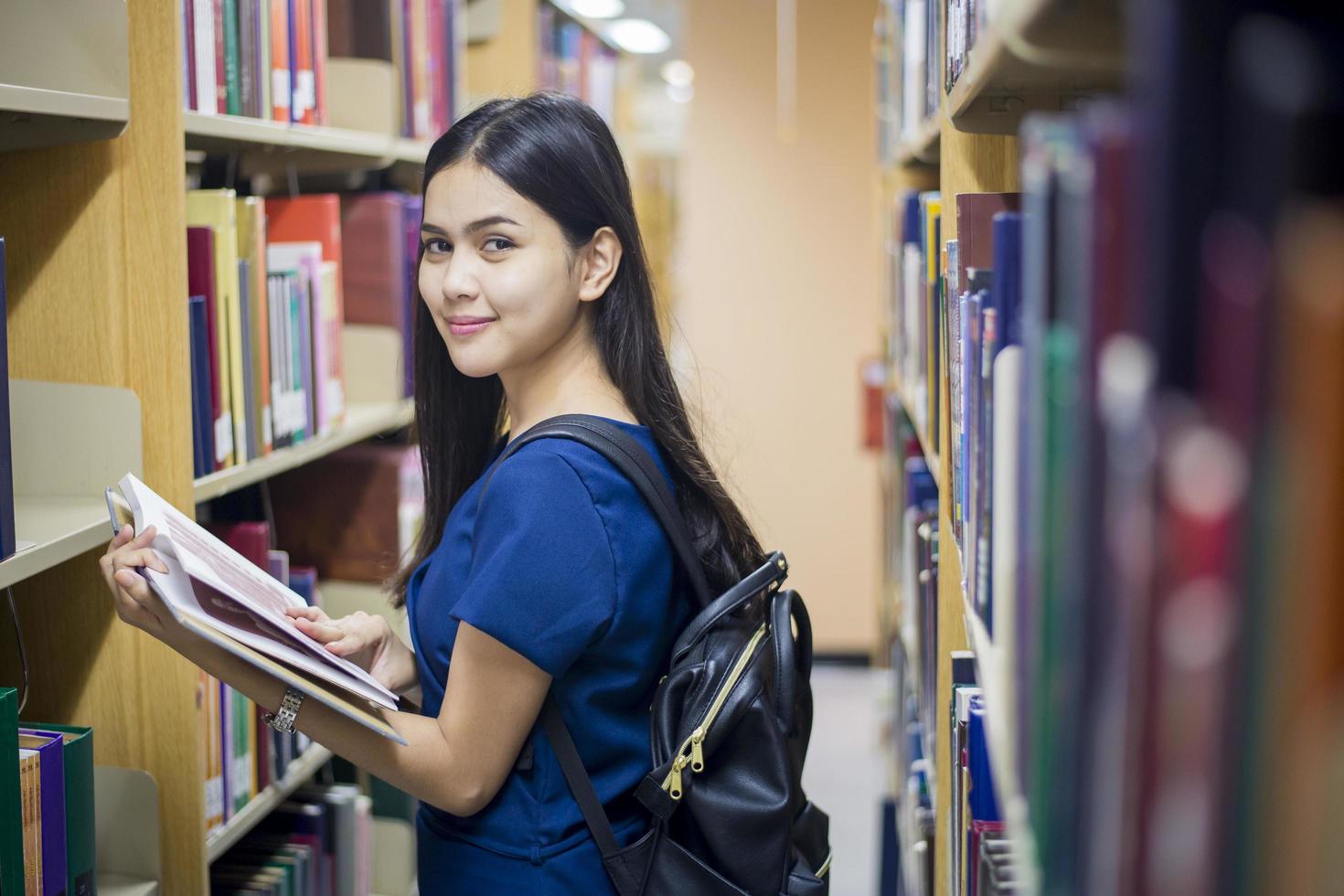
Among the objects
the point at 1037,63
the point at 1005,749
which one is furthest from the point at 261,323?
the point at 1005,749

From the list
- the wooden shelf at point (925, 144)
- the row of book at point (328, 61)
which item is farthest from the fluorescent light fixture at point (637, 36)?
the wooden shelf at point (925, 144)

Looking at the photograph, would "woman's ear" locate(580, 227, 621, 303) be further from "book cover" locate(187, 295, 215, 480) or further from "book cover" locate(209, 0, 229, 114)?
"book cover" locate(209, 0, 229, 114)

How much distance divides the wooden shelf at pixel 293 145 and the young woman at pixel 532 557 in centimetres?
38

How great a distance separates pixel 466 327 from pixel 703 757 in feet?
1.81

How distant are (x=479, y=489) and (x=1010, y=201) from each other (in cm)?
64

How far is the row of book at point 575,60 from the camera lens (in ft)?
12.0

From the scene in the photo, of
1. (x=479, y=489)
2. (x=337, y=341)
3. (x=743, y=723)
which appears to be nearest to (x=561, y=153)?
(x=479, y=489)

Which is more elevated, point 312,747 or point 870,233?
point 870,233

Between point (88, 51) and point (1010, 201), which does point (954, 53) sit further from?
point (88, 51)

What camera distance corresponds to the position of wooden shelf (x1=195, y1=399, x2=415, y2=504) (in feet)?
5.40

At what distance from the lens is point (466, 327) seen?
143 cm

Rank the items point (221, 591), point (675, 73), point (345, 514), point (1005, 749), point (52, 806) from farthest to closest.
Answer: point (675, 73) < point (345, 514) < point (52, 806) < point (221, 591) < point (1005, 749)

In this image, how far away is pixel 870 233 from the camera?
4.46 metres

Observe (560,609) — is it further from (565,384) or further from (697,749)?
(565,384)
